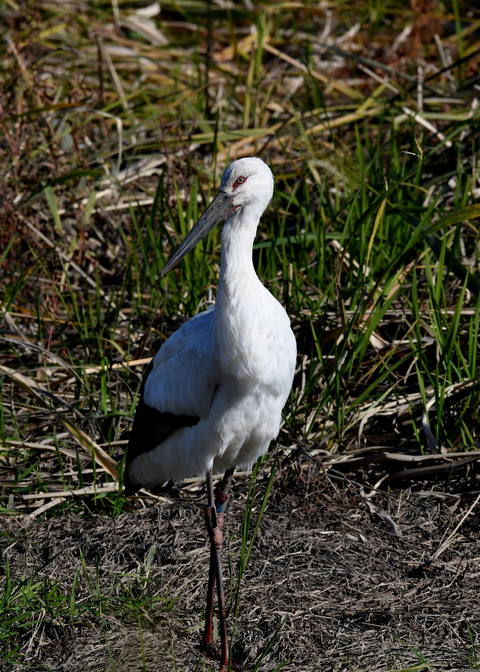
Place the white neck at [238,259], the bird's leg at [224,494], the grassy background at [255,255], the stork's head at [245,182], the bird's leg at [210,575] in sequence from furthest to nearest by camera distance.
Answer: the grassy background at [255,255] < the bird's leg at [224,494] < the bird's leg at [210,575] < the stork's head at [245,182] < the white neck at [238,259]

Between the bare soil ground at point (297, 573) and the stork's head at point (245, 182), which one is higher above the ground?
the stork's head at point (245, 182)

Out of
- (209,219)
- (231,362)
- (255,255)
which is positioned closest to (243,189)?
(209,219)

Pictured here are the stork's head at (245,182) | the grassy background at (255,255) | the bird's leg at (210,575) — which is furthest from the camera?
the grassy background at (255,255)

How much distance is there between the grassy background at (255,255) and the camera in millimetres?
3990

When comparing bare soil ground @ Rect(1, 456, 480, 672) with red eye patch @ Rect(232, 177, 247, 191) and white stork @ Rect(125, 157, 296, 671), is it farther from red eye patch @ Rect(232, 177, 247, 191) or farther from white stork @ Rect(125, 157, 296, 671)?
red eye patch @ Rect(232, 177, 247, 191)

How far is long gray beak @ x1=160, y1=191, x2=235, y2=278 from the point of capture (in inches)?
122

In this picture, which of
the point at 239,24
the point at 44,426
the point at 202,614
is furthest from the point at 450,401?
the point at 239,24

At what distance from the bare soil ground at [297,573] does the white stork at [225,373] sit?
210mm

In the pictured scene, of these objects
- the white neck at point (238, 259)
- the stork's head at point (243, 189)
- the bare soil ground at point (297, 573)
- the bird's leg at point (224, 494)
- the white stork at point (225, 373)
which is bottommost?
the bare soil ground at point (297, 573)

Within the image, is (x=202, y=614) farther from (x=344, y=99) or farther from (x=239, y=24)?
(x=239, y=24)

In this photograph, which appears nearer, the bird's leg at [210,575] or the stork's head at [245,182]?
the stork's head at [245,182]

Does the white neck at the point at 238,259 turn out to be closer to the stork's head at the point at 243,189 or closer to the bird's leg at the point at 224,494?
the stork's head at the point at 243,189

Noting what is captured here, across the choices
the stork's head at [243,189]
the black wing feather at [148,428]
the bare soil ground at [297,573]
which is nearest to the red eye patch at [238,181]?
the stork's head at [243,189]

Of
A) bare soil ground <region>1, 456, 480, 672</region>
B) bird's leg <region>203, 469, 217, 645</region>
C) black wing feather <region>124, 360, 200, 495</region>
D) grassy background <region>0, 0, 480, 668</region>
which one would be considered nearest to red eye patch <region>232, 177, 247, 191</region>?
grassy background <region>0, 0, 480, 668</region>
